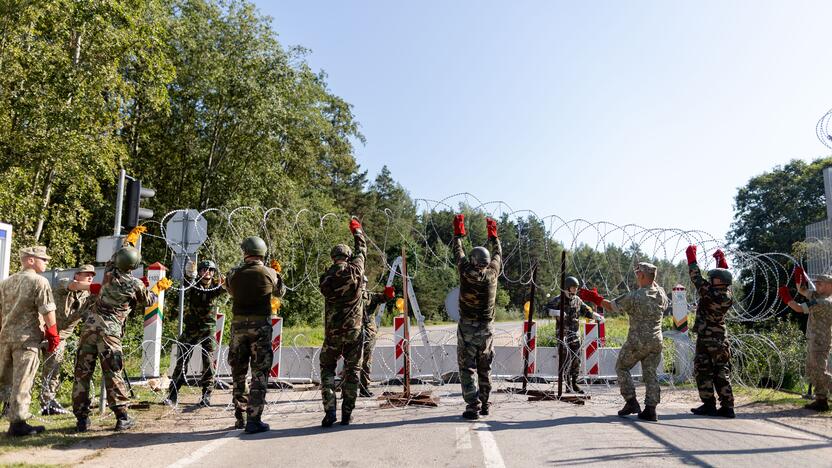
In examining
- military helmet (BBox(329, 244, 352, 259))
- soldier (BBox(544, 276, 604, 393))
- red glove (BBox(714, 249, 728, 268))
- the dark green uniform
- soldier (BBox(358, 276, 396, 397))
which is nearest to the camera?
the dark green uniform

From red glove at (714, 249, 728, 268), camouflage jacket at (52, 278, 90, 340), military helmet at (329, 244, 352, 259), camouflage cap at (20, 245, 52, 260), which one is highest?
red glove at (714, 249, 728, 268)

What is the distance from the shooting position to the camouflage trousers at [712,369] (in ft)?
25.6

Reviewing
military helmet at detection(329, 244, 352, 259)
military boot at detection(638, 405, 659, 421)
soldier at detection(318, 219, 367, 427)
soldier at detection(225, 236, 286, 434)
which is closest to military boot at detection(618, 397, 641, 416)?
military boot at detection(638, 405, 659, 421)

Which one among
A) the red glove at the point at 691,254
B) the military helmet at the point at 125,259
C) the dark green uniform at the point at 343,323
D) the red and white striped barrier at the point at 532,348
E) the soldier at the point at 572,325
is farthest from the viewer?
the red and white striped barrier at the point at 532,348

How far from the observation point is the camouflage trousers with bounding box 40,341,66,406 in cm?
736

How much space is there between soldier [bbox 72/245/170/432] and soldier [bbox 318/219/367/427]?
2199mm

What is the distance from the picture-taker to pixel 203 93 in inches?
959

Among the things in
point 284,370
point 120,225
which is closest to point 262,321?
point 120,225

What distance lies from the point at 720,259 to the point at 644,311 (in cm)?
206

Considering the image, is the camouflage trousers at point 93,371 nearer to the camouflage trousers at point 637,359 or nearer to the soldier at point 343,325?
the soldier at point 343,325

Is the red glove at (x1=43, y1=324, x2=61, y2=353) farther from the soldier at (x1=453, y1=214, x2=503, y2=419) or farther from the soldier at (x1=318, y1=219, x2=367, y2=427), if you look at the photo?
the soldier at (x1=453, y1=214, x2=503, y2=419)

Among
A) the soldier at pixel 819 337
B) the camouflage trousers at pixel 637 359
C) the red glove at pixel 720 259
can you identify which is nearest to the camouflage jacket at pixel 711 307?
the red glove at pixel 720 259

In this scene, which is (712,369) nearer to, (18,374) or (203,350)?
(203,350)

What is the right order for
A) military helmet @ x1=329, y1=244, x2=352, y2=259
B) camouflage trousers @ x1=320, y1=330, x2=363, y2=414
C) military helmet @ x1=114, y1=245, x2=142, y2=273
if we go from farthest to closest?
1. military helmet @ x1=329, y1=244, x2=352, y2=259
2. camouflage trousers @ x1=320, y1=330, x2=363, y2=414
3. military helmet @ x1=114, y1=245, x2=142, y2=273
